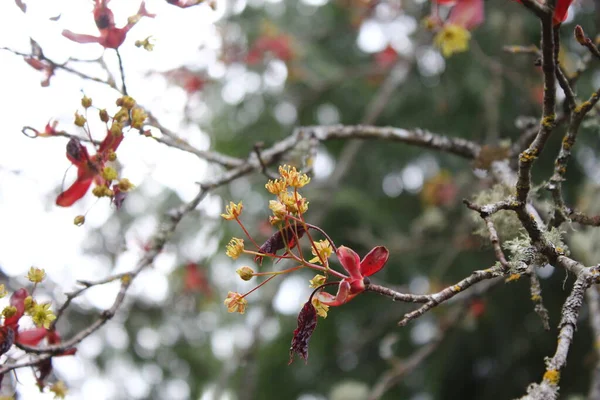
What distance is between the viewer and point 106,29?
1.20 metres

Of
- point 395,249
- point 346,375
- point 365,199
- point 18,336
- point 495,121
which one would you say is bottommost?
point 18,336

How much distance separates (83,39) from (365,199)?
2.28 meters

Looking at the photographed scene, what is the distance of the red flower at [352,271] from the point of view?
2.99ft

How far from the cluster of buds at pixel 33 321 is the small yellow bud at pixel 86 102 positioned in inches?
12.3

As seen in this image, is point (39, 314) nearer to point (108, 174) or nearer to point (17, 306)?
point (17, 306)

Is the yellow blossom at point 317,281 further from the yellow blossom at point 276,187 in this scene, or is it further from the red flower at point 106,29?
the red flower at point 106,29

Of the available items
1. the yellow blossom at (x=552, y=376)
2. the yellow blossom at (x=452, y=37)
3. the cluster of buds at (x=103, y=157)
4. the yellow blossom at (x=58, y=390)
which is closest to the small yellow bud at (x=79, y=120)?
the cluster of buds at (x=103, y=157)

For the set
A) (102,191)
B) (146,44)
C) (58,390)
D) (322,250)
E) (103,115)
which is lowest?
(58,390)

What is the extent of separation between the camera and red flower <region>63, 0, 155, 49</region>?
1.18 m

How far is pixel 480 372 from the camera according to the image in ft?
10.9

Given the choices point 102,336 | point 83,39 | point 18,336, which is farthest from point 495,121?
point 102,336

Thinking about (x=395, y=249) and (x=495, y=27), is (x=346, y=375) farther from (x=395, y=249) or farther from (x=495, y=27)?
(x=495, y=27)

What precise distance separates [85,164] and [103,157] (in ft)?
0.12

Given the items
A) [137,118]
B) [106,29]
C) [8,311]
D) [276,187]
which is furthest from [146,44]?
[8,311]
